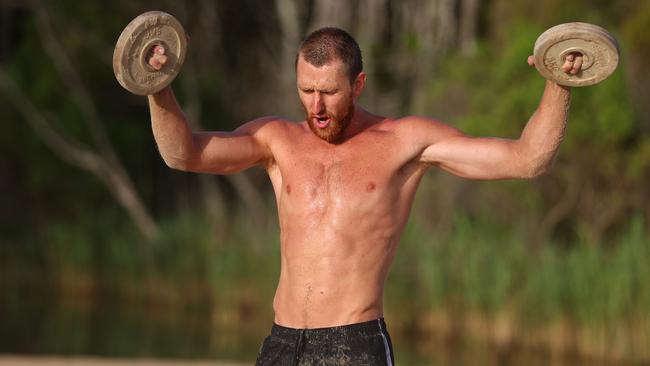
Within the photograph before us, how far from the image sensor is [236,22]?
19188mm

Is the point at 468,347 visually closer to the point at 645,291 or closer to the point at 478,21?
the point at 645,291

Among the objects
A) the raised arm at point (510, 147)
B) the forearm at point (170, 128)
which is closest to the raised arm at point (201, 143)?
the forearm at point (170, 128)

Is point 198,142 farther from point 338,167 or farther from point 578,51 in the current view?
point 578,51

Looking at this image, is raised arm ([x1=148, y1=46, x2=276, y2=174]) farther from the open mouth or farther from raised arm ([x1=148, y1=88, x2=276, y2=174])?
the open mouth

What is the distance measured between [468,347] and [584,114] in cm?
239

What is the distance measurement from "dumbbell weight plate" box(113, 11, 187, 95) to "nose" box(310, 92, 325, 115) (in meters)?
0.36

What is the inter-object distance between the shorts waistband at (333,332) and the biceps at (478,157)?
1.57 ft

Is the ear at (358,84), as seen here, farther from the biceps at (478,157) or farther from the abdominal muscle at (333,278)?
the abdominal muscle at (333,278)

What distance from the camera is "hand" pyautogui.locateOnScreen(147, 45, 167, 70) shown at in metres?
3.45

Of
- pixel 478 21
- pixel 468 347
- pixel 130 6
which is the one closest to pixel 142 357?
pixel 468 347

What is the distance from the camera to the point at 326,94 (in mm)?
3588

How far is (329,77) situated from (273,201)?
12.1m

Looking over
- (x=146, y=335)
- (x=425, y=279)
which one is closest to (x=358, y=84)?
(x=425, y=279)

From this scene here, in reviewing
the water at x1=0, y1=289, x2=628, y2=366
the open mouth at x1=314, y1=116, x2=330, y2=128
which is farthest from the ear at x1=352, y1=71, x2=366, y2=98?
the water at x1=0, y1=289, x2=628, y2=366
